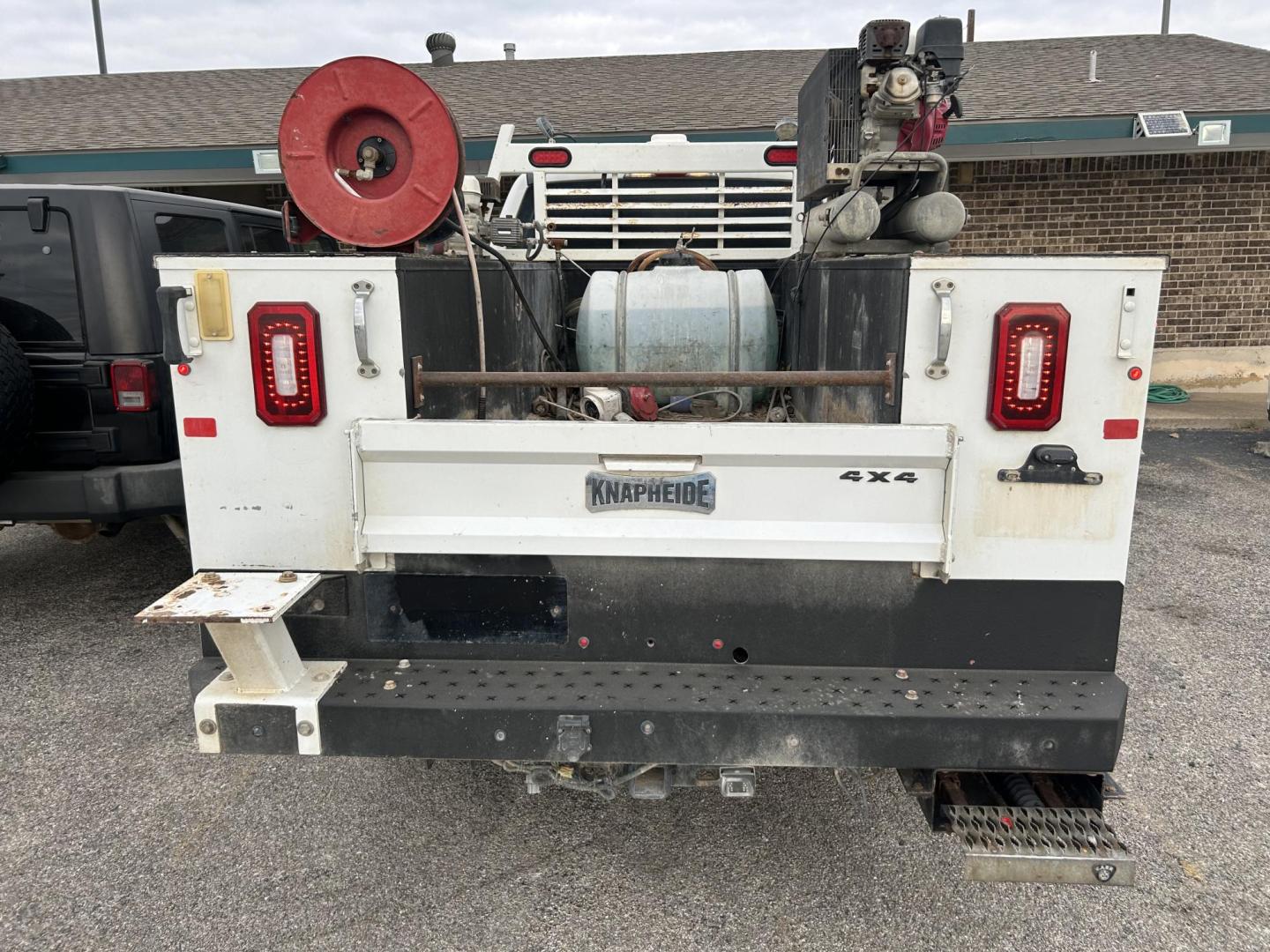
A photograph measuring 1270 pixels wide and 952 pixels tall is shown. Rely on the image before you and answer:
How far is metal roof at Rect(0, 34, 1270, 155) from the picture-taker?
1112 centimetres

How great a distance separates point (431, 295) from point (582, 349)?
1384 millimetres

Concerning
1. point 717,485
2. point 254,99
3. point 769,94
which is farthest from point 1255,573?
point 254,99

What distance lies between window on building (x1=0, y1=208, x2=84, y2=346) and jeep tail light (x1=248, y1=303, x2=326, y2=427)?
9.51ft

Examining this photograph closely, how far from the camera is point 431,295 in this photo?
2.55m

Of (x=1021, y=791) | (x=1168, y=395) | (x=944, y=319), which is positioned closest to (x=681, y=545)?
(x=944, y=319)

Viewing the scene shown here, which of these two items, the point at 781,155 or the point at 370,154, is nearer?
the point at 370,154

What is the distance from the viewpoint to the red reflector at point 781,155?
5.06 metres

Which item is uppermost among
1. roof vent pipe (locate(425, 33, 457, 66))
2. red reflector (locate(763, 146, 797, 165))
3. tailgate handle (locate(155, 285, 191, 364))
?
roof vent pipe (locate(425, 33, 457, 66))

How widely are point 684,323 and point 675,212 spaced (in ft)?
5.43

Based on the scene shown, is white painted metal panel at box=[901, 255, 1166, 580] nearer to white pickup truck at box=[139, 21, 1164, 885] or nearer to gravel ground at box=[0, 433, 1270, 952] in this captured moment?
white pickup truck at box=[139, 21, 1164, 885]

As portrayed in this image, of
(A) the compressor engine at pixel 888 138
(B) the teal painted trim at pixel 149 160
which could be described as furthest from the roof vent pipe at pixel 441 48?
(A) the compressor engine at pixel 888 138

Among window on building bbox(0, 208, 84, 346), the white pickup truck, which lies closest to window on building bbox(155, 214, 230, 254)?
window on building bbox(0, 208, 84, 346)

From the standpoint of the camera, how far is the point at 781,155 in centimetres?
507

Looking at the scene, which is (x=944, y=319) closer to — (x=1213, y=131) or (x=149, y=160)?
(x=1213, y=131)
